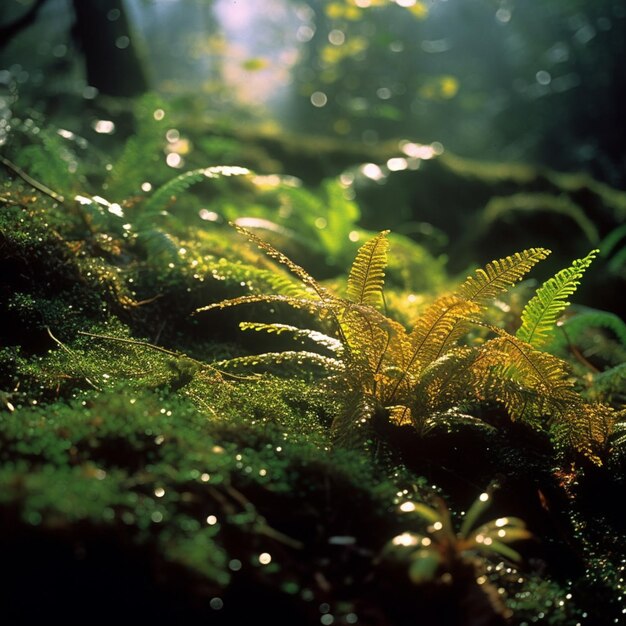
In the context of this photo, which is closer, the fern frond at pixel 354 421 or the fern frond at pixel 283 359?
the fern frond at pixel 354 421

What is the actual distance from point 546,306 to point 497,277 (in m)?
0.38

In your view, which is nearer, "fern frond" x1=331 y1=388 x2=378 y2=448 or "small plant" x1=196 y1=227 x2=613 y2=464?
"fern frond" x1=331 y1=388 x2=378 y2=448

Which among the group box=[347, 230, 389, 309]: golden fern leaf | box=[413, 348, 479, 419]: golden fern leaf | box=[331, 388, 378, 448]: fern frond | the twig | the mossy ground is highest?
box=[347, 230, 389, 309]: golden fern leaf

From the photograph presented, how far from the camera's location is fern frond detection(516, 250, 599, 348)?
113 inches

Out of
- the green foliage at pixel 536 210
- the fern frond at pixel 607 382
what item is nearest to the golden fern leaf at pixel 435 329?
the fern frond at pixel 607 382

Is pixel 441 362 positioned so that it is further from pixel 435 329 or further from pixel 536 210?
pixel 536 210

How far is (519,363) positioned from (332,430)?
0.94 m

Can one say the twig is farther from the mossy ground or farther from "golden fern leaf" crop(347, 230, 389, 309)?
"golden fern leaf" crop(347, 230, 389, 309)

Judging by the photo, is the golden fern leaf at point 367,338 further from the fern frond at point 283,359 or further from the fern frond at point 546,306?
the fern frond at point 546,306

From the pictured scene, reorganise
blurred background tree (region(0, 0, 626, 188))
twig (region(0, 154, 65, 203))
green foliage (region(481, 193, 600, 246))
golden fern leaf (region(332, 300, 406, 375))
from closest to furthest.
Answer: golden fern leaf (region(332, 300, 406, 375))
twig (region(0, 154, 65, 203))
green foliage (region(481, 193, 600, 246))
blurred background tree (region(0, 0, 626, 188))

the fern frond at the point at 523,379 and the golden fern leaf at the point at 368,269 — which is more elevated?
the golden fern leaf at the point at 368,269

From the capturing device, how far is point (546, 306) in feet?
9.65

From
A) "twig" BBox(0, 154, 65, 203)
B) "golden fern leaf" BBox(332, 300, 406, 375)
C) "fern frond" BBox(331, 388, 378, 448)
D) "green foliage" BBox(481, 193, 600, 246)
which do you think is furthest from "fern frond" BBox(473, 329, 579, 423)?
"green foliage" BBox(481, 193, 600, 246)

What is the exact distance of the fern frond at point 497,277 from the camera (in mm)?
2693
